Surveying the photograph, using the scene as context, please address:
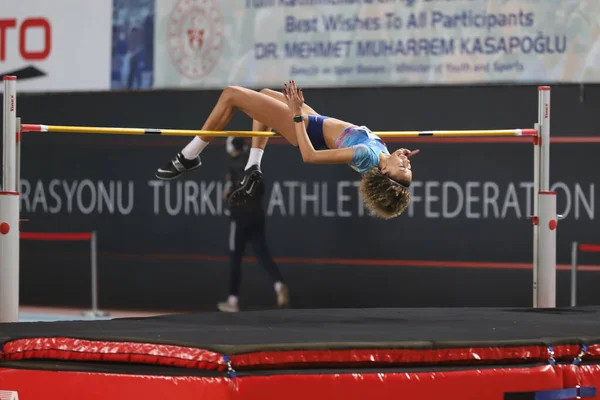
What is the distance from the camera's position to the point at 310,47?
10.2 meters

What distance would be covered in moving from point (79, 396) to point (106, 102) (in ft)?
23.7

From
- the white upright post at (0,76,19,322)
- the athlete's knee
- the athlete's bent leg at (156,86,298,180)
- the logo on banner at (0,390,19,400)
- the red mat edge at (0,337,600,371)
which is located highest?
the athlete's knee

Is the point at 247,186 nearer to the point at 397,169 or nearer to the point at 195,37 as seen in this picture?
the point at 397,169

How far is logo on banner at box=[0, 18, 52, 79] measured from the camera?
11086 millimetres

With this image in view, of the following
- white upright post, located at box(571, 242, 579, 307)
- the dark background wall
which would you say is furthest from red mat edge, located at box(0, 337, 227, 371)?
the dark background wall

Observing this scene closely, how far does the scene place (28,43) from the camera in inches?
439

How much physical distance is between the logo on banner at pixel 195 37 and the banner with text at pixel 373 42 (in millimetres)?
10

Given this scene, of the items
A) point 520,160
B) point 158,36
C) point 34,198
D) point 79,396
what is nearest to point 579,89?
point 520,160

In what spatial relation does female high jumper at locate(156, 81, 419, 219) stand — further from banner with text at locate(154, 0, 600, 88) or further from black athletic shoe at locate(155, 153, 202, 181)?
banner with text at locate(154, 0, 600, 88)

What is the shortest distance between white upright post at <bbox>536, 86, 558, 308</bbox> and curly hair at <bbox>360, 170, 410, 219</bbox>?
116 cm

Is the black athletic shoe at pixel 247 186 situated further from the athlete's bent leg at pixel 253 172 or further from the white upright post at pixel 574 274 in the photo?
the white upright post at pixel 574 274

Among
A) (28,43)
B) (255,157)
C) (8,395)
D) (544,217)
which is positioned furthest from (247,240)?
(8,395)

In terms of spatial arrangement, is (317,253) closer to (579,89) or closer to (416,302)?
(416,302)

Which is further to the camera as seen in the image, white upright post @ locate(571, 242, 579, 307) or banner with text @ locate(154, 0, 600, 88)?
banner with text @ locate(154, 0, 600, 88)
